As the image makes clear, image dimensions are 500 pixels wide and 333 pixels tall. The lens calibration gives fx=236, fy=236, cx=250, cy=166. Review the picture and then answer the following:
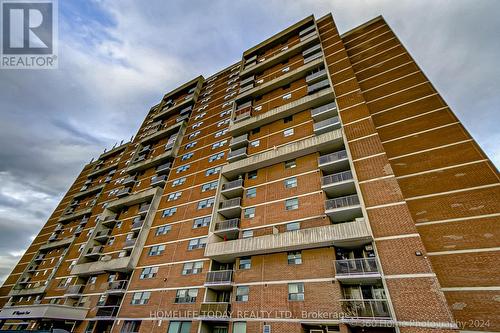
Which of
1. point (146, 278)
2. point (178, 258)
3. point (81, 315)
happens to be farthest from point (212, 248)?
point (81, 315)

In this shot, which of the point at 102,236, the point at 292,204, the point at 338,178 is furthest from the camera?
the point at 102,236

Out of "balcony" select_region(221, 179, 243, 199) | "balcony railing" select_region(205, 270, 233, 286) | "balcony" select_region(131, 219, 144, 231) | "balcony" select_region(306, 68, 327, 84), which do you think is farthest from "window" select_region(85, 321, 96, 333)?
"balcony" select_region(306, 68, 327, 84)

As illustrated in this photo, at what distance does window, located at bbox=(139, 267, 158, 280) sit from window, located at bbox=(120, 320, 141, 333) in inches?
156

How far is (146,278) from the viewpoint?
82.6 feet

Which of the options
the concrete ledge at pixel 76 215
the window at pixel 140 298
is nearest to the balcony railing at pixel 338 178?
the window at pixel 140 298

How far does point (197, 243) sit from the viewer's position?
24641mm

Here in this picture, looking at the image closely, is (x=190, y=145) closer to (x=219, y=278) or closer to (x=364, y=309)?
(x=219, y=278)

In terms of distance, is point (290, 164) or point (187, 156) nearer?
point (290, 164)

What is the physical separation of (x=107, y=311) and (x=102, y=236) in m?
12.1

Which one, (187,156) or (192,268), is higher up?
(187,156)

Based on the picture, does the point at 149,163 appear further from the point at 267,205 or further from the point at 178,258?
the point at 267,205

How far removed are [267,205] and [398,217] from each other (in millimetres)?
10600

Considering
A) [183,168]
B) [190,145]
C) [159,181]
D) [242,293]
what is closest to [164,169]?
[159,181]

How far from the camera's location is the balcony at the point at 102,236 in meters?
34.3
